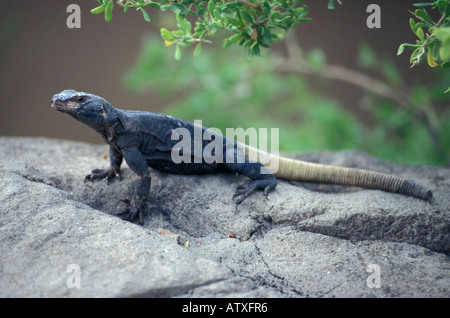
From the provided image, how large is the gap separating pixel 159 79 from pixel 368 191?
5294 mm

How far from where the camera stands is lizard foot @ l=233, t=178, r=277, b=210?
450 cm

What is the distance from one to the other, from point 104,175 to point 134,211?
76cm

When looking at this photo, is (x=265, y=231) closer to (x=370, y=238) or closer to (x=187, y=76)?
(x=370, y=238)

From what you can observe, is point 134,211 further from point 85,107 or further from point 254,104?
point 254,104

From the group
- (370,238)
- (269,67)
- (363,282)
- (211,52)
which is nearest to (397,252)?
(370,238)

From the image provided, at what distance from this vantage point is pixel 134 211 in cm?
421

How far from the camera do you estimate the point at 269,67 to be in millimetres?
8617

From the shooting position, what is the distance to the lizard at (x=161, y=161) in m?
4.25

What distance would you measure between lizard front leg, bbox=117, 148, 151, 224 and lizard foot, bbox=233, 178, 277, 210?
3.12 feet
